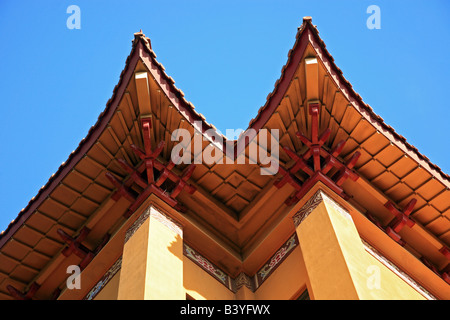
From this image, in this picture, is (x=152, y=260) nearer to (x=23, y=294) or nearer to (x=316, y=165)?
(x=316, y=165)

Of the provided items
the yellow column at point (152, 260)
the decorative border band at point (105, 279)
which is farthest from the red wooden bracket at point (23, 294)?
the yellow column at point (152, 260)

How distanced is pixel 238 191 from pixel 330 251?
273 centimetres

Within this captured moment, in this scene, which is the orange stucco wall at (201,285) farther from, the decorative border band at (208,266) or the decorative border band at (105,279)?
the decorative border band at (105,279)

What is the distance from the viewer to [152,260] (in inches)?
337

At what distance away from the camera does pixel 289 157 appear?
423 inches

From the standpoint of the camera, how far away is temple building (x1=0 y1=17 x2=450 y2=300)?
10094mm

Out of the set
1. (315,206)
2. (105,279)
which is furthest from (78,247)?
(315,206)

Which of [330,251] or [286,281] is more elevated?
[286,281]

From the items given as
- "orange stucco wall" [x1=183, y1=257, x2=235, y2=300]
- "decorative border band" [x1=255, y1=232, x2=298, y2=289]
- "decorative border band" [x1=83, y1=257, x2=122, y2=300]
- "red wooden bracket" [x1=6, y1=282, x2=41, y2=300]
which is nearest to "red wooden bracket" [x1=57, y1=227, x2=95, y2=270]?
"decorative border band" [x1=83, y1=257, x2=122, y2=300]

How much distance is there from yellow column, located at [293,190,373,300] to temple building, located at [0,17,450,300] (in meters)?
0.11

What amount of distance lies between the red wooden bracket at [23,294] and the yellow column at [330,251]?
15.3 ft

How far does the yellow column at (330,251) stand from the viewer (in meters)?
7.86

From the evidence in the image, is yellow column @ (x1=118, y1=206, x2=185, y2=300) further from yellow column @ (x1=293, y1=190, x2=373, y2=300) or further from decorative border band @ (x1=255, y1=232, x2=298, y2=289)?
yellow column @ (x1=293, y1=190, x2=373, y2=300)
